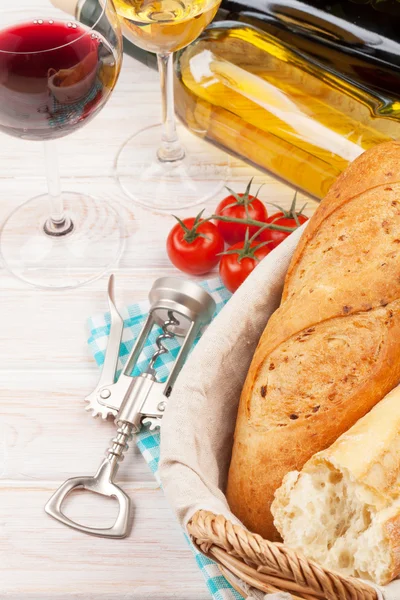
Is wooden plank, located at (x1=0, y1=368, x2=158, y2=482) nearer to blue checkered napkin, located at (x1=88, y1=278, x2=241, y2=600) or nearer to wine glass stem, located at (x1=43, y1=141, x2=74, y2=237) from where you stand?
blue checkered napkin, located at (x1=88, y1=278, x2=241, y2=600)

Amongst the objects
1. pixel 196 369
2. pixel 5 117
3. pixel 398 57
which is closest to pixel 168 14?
pixel 5 117

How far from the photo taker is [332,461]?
1.16 meters

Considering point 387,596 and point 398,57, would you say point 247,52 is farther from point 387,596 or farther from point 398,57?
point 387,596

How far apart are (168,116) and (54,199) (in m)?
0.33

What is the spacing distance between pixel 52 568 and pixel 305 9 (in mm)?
1331

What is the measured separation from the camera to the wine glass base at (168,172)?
2.01 m

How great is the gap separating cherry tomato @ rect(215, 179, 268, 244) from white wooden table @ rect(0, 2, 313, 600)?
0.41 ft

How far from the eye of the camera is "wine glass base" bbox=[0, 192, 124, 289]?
1.87 m

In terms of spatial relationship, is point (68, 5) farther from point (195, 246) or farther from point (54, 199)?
point (195, 246)

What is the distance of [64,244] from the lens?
76.1 inches

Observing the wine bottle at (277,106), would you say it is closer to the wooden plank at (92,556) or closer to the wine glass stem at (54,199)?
the wine glass stem at (54,199)

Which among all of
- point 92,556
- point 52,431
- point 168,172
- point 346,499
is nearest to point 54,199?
point 168,172

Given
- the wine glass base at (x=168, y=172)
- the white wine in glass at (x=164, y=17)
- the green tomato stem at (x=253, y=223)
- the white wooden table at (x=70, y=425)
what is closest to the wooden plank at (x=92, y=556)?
the white wooden table at (x=70, y=425)

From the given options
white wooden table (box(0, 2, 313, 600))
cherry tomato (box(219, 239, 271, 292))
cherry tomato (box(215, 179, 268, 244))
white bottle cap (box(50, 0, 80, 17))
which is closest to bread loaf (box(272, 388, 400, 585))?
white wooden table (box(0, 2, 313, 600))
